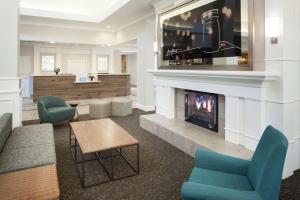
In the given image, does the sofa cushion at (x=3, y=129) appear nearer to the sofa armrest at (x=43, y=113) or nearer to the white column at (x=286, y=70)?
the sofa armrest at (x=43, y=113)

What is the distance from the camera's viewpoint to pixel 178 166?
330 cm

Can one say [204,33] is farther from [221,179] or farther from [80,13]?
[80,13]

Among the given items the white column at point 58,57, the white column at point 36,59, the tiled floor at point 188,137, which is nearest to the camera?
the tiled floor at point 188,137

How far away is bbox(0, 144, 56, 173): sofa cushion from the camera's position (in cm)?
230

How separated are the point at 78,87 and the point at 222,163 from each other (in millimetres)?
8376

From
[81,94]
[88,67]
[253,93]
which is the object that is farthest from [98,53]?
[253,93]

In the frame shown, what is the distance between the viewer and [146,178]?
2.95 meters

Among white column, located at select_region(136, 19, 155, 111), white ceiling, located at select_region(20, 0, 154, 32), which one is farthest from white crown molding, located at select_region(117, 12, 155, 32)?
white column, located at select_region(136, 19, 155, 111)

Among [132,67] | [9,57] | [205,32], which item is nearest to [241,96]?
[205,32]

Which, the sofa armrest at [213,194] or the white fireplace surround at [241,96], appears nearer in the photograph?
the sofa armrest at [213,194]

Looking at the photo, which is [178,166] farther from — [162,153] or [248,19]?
[248,19]

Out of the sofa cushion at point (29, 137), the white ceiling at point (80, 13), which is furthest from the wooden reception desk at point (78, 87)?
the sofa cushion at point (29, 137)

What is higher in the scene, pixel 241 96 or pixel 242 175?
pixel 241 96

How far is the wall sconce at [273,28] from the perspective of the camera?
2.74 metres
